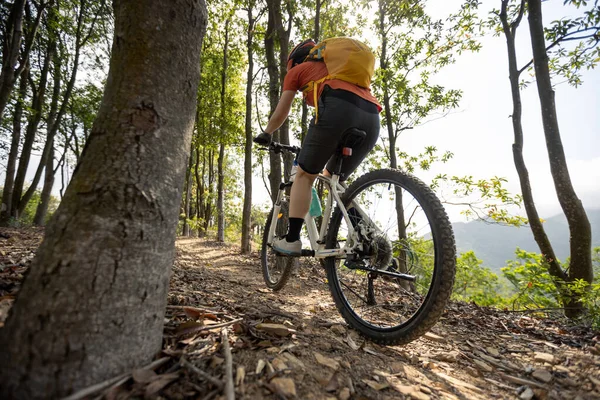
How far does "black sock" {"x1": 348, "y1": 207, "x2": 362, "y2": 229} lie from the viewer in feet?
8.15

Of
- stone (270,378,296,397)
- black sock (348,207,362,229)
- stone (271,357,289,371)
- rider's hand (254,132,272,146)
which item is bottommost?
stone (270,378,296,397)

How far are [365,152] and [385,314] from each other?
1.68m

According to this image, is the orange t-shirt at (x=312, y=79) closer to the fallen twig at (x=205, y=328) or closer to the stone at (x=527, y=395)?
the fallen twig at (x=205, y=328)

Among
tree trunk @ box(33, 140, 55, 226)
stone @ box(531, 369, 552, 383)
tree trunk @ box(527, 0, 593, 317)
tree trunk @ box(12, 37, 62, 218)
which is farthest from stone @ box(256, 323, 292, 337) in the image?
tree trunk @ box(33, 140, 55, 226)

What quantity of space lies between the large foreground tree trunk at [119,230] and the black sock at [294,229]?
1.40 m

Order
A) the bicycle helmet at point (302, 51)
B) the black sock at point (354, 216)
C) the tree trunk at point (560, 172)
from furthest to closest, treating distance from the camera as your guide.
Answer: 1. the tree trunk at point (560, 172)
2. the bicycle helmet at point (302, 51)
3. the black sock at point (354, 216)

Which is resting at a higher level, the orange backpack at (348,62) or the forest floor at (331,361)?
the orange backpack at (348,62)

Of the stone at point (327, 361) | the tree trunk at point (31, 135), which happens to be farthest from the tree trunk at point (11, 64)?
the stone at point (327, 361)

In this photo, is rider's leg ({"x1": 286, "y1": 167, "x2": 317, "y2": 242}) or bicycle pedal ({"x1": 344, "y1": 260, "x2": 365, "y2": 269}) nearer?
bicycle pedal ({"x1": 344, "y1": 260, "x2": 365, "y2": 269})

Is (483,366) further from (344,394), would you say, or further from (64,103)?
(64,103)

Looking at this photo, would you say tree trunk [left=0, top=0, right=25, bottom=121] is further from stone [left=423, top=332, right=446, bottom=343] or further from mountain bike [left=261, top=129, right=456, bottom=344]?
stone [left=423, top=332, right=446, bottom=343]

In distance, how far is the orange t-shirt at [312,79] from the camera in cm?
230

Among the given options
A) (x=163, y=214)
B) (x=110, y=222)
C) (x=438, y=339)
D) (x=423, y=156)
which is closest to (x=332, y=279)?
(x=438, y=339)

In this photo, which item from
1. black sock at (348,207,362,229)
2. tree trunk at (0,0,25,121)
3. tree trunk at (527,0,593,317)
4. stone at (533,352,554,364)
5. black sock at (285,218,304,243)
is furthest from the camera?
tree trunk at (0,0,25,121)
